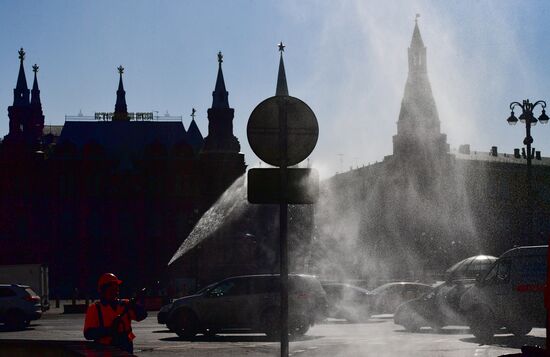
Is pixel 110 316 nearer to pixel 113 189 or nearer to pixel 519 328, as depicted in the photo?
pixel 519 328

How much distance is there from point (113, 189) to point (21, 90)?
16.8 meters

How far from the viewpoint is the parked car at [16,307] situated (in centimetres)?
3462

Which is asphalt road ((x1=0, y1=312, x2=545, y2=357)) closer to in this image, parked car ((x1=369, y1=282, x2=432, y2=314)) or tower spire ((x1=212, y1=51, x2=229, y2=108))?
parked car ((x1=369, y1=282, x2=432, y2=314))

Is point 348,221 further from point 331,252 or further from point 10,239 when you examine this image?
point 10,239

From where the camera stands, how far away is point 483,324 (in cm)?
2323

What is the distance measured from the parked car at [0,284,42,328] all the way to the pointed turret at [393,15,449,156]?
332 ft

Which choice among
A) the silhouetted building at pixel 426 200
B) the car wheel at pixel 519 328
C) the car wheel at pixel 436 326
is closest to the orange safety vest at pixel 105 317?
the car wheel at pixel 519 328

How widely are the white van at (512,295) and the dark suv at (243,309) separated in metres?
4.71

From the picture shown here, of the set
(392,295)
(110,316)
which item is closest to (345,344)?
(110,316)

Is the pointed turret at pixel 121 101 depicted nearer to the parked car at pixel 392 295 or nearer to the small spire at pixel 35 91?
the small spire at pixel 35 91

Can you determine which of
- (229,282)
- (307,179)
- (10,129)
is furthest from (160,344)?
(10,129)

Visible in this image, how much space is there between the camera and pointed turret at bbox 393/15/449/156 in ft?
437

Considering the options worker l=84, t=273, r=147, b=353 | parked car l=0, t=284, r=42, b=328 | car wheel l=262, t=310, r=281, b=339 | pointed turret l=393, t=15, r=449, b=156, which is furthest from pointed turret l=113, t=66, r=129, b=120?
worker l=84, t=273, r=147, b=353

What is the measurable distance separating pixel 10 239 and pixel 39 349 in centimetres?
8936
